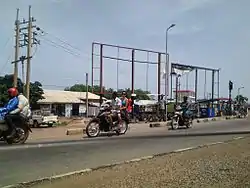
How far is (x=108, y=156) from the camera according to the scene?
10.4 meters

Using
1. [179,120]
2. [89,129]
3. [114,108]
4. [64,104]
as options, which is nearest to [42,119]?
[179,120]

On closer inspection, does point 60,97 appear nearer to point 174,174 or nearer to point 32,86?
point 32,86

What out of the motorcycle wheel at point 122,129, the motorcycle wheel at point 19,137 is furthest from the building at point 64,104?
the motorcycle wheel at point 19,137

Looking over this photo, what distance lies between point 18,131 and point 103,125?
15.5ft

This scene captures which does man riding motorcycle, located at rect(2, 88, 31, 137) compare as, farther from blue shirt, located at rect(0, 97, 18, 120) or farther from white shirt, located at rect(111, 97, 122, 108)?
white shirt, located at rect(111, 97, 122, 108)

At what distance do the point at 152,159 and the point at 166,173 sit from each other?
82.8 inches

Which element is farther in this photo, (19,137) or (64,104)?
(64,104)

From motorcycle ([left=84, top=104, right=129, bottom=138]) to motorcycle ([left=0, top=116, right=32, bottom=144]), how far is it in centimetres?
361

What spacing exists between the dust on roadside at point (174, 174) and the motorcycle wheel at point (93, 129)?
6605 millimetres

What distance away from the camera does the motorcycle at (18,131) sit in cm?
1260

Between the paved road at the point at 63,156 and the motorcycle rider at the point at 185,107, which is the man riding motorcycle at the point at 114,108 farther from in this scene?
the motorcycle rider at the point at 185,107

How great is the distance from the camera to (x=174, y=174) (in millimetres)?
7414

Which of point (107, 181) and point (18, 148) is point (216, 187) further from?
point (18, 148)

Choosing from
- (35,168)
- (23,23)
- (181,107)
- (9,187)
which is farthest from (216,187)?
(23,23)
